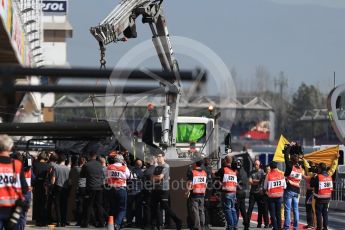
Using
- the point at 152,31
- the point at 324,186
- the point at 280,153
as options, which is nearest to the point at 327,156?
the point at 280,153

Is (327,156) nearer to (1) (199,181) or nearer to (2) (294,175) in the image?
(2) (294,175)

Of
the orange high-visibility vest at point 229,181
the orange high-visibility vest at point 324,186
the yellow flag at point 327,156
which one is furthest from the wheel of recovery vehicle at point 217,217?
the yellow flag at point 327,156

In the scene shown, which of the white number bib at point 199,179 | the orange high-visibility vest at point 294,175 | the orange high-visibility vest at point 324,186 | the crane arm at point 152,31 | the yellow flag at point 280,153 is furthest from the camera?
the yellow flag at point 280,153

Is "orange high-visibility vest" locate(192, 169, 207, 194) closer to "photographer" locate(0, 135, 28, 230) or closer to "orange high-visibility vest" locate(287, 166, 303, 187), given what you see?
"orange high-visibility vest" locate(287, 166, 303, 187)

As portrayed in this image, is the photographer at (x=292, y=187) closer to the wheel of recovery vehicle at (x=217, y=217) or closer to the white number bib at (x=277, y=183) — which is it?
the white number bib at (x=277, y=183)

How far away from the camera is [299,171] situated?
19.9 meters

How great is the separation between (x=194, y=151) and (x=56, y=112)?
92.1m

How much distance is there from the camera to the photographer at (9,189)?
11.2 metres

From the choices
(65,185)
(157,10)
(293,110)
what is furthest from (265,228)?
(293,110)

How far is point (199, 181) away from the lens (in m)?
19.5

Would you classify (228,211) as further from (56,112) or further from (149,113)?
(56,112)

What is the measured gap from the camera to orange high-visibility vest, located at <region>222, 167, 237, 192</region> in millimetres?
19750

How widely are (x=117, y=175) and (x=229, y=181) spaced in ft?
7.97

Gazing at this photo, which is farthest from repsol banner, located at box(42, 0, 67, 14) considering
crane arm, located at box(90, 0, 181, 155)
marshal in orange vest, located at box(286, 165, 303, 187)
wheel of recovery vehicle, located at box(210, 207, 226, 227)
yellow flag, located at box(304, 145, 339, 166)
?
marshal in orange vest, located at box(286, 165, 303, 187)
